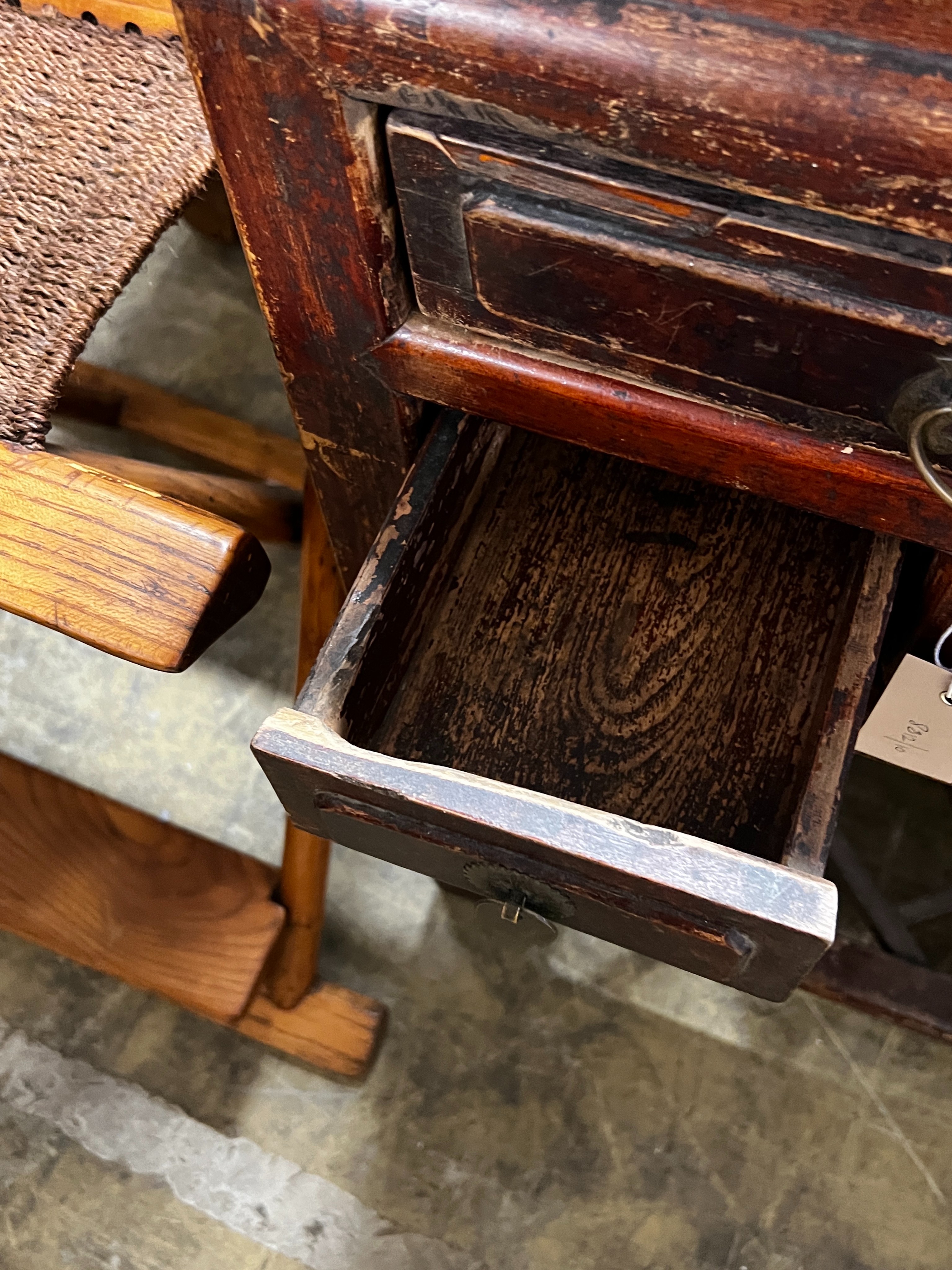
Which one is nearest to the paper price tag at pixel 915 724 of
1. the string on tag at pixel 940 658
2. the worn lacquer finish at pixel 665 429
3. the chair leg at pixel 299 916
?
the string on tag at pixel 940 658

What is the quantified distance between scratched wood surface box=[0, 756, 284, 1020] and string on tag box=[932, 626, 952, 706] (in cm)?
66

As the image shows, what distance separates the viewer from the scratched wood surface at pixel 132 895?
1.01 metres

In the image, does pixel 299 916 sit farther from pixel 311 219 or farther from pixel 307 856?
pixel 311 219

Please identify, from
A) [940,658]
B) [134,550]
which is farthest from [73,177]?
[940,658]

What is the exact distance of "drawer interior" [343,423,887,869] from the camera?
741mm

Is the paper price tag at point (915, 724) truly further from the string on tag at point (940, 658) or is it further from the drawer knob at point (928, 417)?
the drawer knob at point (928, 417)

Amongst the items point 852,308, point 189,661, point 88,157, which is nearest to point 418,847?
point 189,661

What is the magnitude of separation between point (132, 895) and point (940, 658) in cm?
81

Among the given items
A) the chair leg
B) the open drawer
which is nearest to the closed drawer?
the open drawer

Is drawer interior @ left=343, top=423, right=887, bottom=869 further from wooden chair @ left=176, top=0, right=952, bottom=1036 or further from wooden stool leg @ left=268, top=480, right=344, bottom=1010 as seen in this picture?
wooden stool leg @ left=268, top=480, right=344, bottom=1010

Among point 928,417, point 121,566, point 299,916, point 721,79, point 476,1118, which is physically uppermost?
point 721,79

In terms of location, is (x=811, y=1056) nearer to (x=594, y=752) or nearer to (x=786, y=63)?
(x=594, y=752)

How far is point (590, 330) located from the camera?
0.52 m

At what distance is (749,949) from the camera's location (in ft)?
1.73
